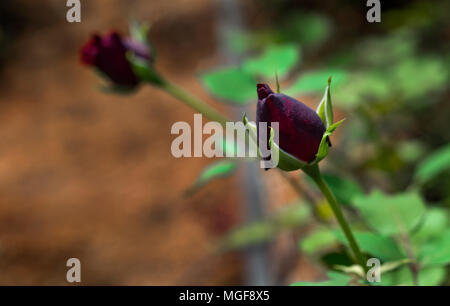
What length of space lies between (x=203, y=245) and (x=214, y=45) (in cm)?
125

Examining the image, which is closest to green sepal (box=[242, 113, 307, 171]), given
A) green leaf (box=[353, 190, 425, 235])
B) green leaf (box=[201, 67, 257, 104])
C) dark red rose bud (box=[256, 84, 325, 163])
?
dark red rose bud (box=[256, 84, 325, 163])

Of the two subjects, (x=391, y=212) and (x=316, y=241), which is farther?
(x=316, y=241)

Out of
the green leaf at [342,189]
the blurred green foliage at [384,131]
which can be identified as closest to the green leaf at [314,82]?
the blurred green foliage at [384,131]

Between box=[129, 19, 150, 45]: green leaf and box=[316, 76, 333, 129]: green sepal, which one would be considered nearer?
box=[316, 76, 333, 129]: green sepal

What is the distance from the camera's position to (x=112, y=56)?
1.57 feet

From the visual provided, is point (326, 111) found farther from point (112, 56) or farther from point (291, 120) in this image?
point (112, 56)

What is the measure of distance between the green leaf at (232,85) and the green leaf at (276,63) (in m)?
0.01

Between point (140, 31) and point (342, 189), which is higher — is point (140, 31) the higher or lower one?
the higher one

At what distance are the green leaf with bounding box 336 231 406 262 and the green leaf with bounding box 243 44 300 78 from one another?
228 mm

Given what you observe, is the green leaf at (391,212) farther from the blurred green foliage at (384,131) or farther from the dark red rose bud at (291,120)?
the dark red rose bud at (291,120)

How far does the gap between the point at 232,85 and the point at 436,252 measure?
28cm

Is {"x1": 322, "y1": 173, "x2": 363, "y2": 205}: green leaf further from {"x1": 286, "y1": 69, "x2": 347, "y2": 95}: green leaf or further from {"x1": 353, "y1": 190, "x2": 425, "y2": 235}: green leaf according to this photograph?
{"x1": 286, "y1": 69, "x2": 347, "y2": 95}: green leaf

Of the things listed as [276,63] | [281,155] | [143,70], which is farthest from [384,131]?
[281,155]

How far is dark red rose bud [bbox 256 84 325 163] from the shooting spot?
28 centimetres
